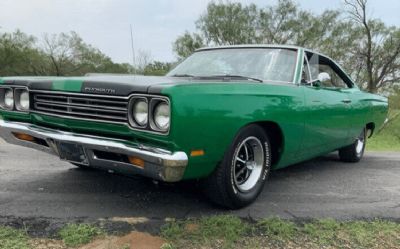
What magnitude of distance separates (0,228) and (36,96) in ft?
3.79

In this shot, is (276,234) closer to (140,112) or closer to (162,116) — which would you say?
(162,116)

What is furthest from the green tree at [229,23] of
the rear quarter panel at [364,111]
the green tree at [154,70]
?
the rear quarter panel at [364,111]

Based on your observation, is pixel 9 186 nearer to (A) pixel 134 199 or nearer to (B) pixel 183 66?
(A) pixel 134 199

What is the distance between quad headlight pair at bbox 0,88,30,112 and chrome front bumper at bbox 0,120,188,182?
177 mm

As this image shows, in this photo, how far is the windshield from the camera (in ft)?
15.1

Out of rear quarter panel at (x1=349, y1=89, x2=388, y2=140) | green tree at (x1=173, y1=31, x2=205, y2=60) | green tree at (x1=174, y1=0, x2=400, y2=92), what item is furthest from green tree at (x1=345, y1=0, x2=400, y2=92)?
rear quarter panel at (x1=349, y1=89, x2=388, y2=140)

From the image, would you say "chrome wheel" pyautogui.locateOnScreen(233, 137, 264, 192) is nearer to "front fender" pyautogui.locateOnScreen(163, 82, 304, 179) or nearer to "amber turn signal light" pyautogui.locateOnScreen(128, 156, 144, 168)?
"front fender" pyautogui.locateOnScreen(163, 82, 304, 179)

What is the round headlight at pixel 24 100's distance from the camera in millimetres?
3859

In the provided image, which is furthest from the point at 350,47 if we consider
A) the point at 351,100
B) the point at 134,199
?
the point at 134,199

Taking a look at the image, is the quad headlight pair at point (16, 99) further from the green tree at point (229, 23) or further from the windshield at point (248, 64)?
the green tree at point (229, 23)

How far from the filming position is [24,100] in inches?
153

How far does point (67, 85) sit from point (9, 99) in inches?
34.1

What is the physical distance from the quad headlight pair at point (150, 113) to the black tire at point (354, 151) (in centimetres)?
421

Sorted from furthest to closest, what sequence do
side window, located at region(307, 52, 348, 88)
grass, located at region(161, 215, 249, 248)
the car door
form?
side window, located at region(307, 52, 348, 88)
the car door
grass, located at region(161, 215, 249, 248)
